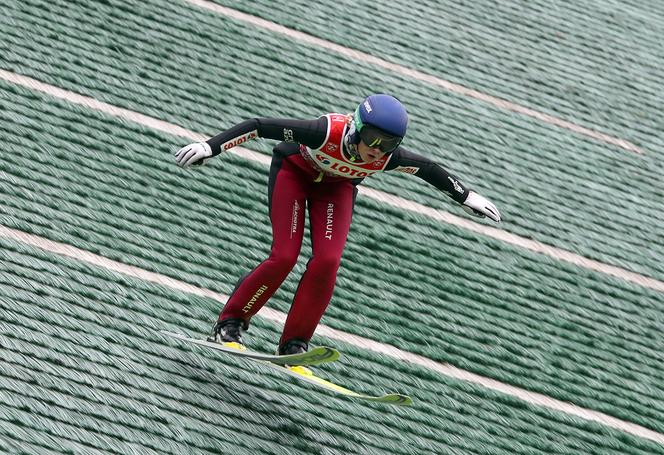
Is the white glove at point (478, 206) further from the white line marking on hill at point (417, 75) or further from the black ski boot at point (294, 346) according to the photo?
the white line marking on hill at point (417, 75)

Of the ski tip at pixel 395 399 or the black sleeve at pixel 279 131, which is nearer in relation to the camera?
the ski tip at pixel 395 399


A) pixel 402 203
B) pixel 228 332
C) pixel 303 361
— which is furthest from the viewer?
pixel 402 203

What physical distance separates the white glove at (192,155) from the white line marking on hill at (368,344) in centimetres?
72

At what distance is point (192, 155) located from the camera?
4035mm

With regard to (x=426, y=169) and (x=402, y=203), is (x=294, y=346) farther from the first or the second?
(x=402, y=203)

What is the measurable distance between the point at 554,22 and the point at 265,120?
13.4 ft

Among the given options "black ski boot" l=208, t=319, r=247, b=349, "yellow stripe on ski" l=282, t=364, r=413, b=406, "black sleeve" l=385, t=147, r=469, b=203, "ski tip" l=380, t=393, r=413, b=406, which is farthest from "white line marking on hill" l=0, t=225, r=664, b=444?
"black sleeve" l=385, t=147, r=469, b=203

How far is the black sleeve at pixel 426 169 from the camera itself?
4.38m

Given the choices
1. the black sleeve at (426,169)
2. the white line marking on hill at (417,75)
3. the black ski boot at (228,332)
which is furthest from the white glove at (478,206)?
the white line marking on hill at (417,75)

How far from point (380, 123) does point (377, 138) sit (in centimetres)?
7

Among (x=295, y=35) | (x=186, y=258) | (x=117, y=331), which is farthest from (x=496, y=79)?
(x=117, y=331)

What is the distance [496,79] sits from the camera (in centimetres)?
700

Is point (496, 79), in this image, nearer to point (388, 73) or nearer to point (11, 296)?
point (388, 73)

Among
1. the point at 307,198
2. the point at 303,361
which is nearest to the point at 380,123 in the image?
the point at 307,198
